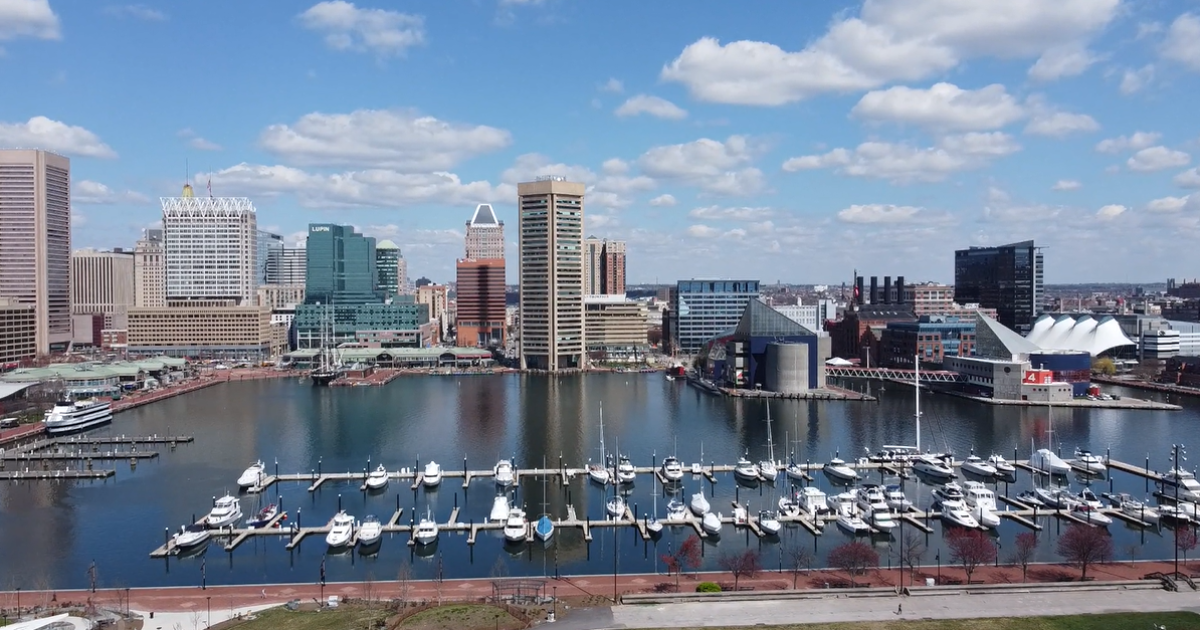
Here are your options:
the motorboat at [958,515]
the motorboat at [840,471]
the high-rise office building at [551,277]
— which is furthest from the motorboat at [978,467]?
the high-rise office building at [551,277]

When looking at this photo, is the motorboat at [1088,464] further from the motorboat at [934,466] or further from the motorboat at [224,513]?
the motorboat at [224,513]

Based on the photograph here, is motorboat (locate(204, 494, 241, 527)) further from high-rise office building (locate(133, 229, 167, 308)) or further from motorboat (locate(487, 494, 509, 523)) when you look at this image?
high-rise office building (locate(133, 229, 167, 308))

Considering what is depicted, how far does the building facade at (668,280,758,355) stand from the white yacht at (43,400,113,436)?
52607mm

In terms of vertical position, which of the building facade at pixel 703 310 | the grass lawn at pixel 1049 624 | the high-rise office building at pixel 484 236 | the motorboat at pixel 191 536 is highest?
the high-rise office building at pixel 484 236

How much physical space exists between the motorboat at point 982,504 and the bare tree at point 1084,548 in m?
3.42

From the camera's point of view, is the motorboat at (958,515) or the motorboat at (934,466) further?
the motorboat at (934,466)

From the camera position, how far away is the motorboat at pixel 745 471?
30.4 meters

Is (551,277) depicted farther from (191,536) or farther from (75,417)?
(191,536)

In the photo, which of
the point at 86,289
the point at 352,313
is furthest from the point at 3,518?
the point at 86,289

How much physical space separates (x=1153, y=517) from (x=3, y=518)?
3356 cm

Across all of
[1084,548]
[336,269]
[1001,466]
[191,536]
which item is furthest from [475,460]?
[336,269]

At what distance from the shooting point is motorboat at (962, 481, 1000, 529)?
24672mm

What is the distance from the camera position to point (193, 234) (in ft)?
300

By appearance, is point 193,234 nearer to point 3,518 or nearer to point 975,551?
point 3,518
